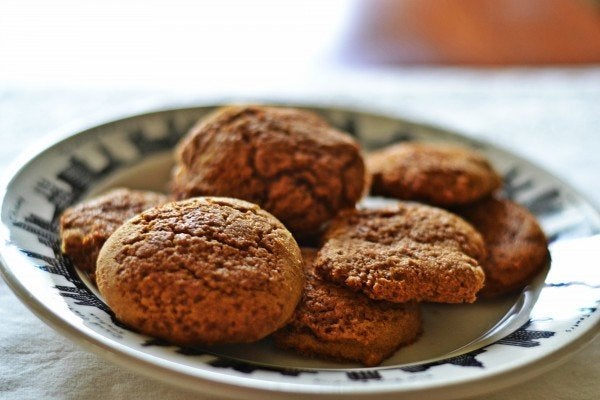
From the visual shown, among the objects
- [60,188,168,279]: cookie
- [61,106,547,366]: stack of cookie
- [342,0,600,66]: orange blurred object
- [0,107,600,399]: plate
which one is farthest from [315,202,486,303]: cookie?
[342,0,600,66]: orange blurred object

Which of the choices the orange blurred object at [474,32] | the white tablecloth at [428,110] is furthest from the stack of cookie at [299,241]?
the orange blurred object at [474,32]

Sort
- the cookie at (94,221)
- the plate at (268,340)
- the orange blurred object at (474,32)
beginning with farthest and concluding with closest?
the orange blurred object at (474,32)
the cookie at (94,221)
the plate at (268,340)

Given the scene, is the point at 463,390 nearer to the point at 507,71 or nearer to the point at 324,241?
the point at 324,241

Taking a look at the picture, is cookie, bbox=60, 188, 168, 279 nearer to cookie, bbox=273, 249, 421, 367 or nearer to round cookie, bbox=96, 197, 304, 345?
round cookie, bbox=96, 197, 304, 345

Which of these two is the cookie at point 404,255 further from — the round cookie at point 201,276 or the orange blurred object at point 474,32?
the orange blurred object at point 474,32

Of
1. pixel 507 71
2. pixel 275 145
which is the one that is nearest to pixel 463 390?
pixel 275 145

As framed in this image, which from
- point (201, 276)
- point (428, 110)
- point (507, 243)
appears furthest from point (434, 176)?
point (428, 110)

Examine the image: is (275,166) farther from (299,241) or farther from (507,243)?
(507,243)

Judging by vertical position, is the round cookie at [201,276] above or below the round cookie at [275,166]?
below
